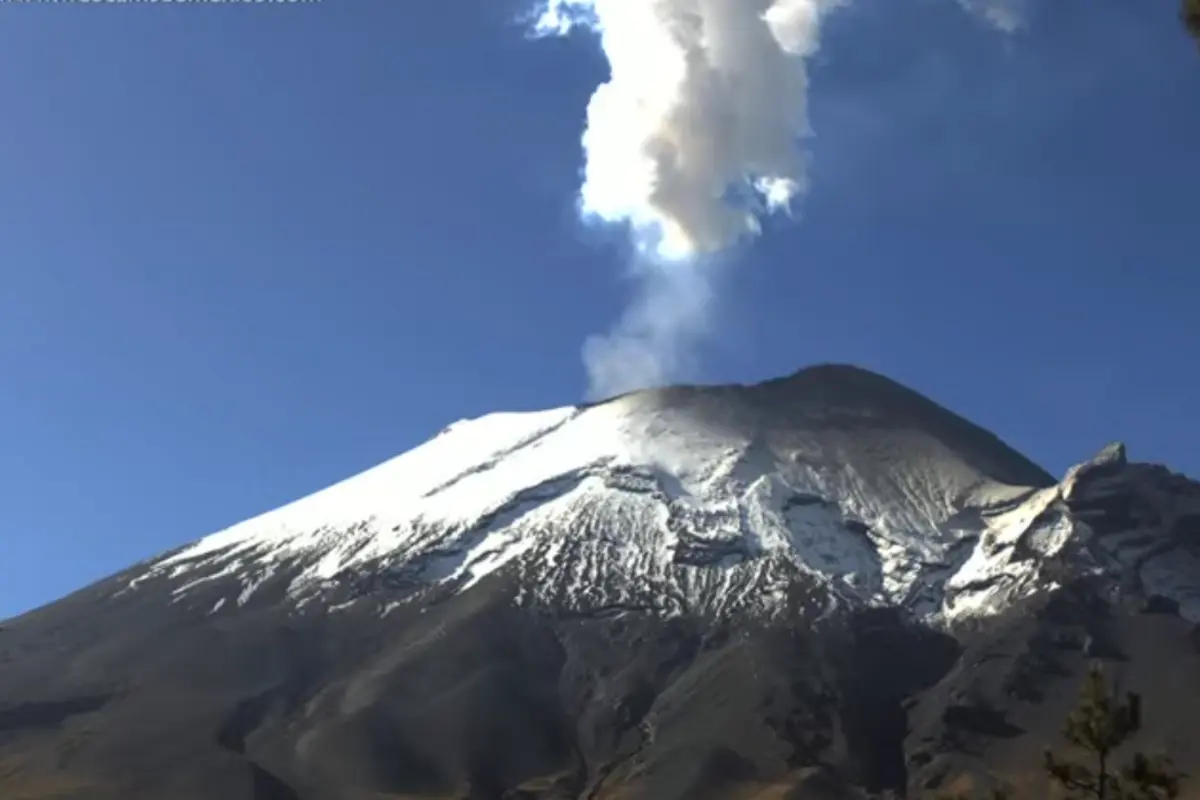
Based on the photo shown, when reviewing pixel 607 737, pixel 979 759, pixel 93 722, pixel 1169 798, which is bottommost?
pixel 1169 798

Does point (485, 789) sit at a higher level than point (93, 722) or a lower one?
lower

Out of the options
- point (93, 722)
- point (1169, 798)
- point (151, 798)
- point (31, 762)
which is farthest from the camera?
point (93, 722)

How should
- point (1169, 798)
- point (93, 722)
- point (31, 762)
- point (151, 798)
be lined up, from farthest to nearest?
1. point (93, 722)
2. point (31, 762)
3. point (151, 798)
4. point (1169, 798)

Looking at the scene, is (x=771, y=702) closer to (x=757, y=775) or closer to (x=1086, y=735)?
(x=757, y=775)

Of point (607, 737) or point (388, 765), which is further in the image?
point (607, 737)

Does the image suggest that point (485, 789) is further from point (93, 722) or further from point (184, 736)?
point (93, 722)

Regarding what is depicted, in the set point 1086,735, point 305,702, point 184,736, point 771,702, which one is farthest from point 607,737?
point 1086,735
